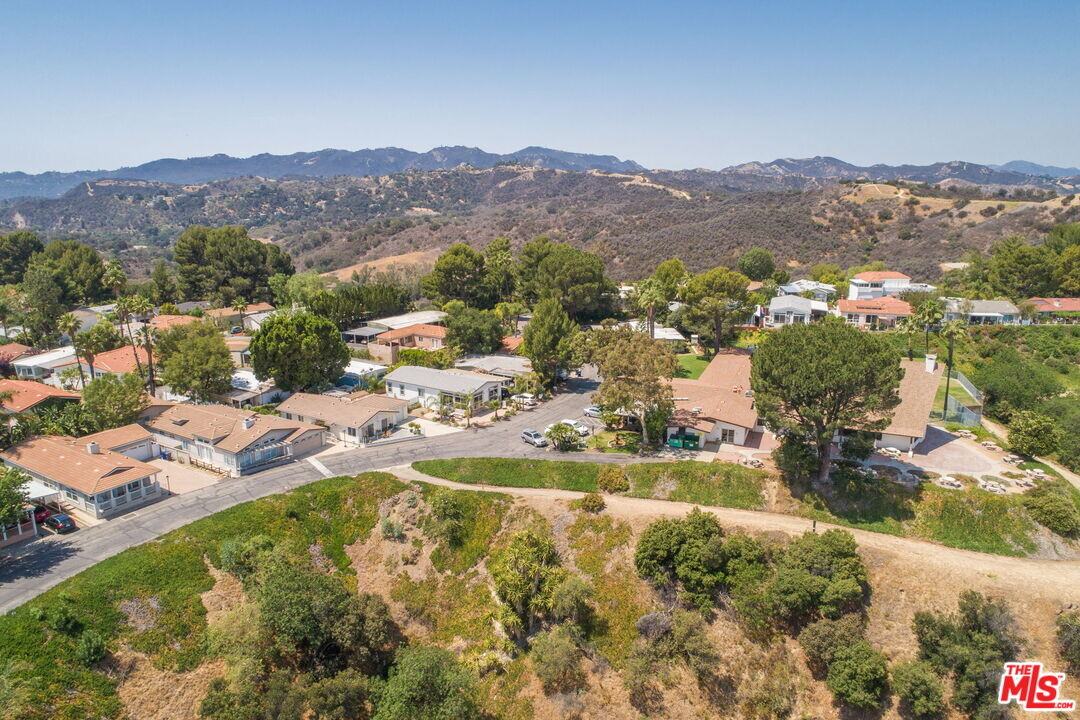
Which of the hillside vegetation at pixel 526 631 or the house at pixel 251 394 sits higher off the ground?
the house at pixel 251 394

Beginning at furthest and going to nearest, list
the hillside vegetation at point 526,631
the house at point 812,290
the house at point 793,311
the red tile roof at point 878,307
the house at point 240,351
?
the house at point 812,290 → the house at point 793,311 → the red tile roof at point 878,307 → the house at point 240,351 → the hillside vegetation at point 526,631

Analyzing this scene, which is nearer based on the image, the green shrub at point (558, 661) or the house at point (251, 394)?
the green shrub at point (558, 661)

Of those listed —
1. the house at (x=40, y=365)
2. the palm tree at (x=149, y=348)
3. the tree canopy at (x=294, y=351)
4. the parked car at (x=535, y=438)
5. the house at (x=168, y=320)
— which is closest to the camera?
the parked car at (x=535, y=438)

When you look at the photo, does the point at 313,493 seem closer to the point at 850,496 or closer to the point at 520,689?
the point at 520,689

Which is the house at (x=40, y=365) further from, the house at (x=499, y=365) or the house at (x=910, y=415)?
the house at (x=910, y=415)

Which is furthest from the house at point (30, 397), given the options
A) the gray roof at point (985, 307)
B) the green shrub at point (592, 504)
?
the gray roof at point (985, 307)

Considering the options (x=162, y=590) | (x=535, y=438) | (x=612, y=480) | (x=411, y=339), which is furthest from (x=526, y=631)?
(x=411, y=339)

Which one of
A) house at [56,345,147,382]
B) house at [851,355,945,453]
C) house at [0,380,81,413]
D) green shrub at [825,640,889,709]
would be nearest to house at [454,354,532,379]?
house at [851,355,945,453]

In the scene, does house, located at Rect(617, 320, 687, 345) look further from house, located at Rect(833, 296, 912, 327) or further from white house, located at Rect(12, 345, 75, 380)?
white house, located at Rect(12, 345, 75, 380)
